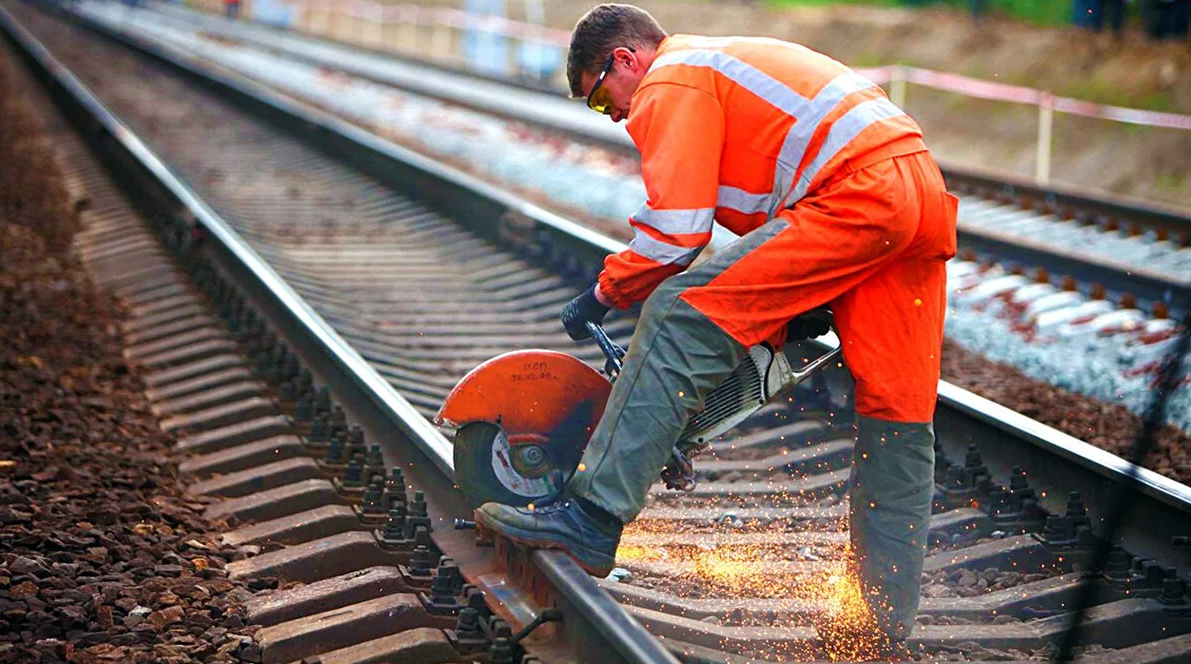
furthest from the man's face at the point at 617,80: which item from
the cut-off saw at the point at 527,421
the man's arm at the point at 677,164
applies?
the cut-off saw at the point at 527,421

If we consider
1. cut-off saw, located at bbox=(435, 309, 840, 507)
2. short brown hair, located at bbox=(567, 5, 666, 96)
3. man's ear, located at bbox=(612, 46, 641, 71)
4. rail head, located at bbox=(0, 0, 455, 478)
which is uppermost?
short brown hair, located at bbox=(567, 5, 666, 96)

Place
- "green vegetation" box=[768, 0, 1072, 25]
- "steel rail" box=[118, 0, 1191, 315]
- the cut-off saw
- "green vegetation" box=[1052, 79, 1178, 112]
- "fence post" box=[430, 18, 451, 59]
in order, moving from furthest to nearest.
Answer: "fence post" box=[430, 18, 451, 59] → "green vegetation" box=[768, 0, 1072, 25] → "green vegetation" box=[1052, 79, 1178, 112] → "steel rail" box=[118, 0, 1191, 315] → the cut-off saw

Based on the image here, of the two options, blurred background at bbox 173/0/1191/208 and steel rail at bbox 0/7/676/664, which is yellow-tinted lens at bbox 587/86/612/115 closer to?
steel rail at bbox 0/7/676/664

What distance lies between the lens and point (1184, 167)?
14.5 m

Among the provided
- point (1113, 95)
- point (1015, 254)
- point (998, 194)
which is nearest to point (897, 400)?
point (1015, 254)

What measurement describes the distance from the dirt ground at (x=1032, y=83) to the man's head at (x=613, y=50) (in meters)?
10.9

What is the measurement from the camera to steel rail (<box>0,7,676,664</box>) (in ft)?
11.3

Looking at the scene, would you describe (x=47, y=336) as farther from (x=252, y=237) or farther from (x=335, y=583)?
(x=335, y=583)

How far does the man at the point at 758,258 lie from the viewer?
12.1 feet

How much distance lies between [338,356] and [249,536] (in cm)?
134

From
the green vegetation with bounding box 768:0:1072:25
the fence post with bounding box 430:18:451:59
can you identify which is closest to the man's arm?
the green vegetation with bounding box 768:0:1072:25

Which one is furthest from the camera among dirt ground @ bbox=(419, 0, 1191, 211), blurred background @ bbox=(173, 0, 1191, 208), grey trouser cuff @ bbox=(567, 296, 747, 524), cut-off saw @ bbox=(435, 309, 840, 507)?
blurred background @ bbox=(173, 0, 1191, 208)

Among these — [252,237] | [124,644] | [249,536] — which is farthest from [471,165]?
[124,644]

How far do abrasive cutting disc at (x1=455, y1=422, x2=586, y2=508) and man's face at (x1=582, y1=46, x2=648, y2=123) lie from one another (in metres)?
1.00
